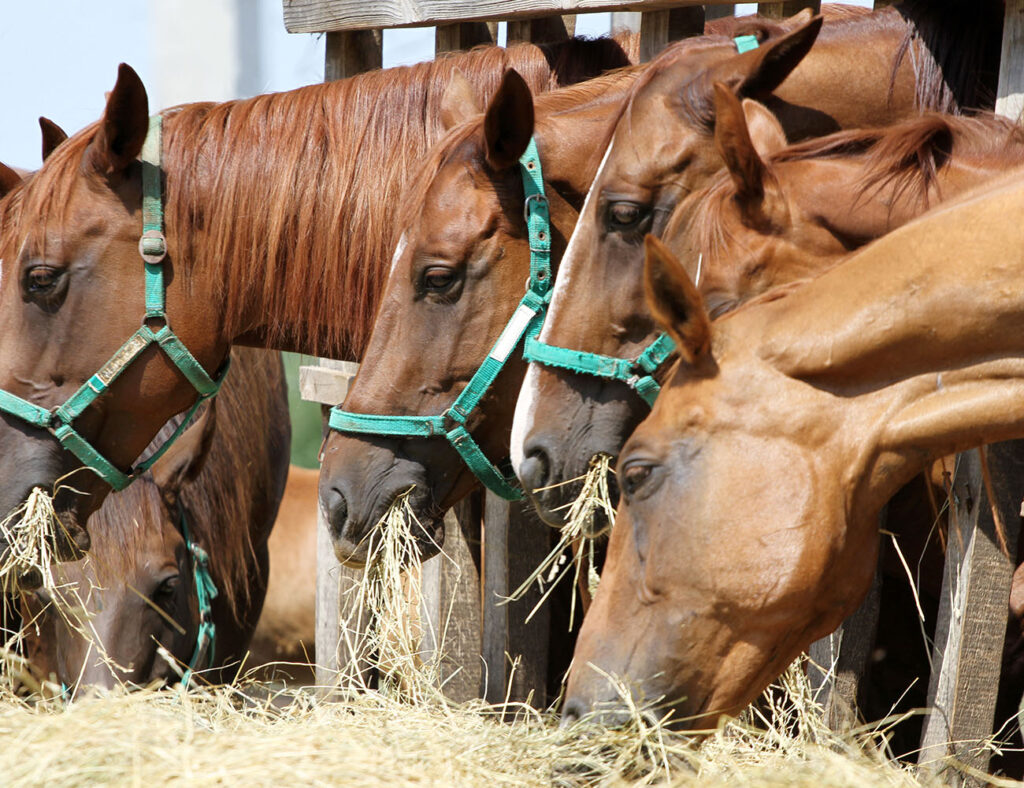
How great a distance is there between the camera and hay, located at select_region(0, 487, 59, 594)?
3.01 metres

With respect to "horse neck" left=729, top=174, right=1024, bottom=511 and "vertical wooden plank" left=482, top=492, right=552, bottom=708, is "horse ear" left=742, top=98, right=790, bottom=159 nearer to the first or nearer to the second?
"horse neck" left=729, top=174, right=1024, bottom=511

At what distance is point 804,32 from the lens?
2.30 m

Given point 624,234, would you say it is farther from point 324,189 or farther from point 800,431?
point 324,189

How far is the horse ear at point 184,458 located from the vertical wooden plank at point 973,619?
2.45 meters

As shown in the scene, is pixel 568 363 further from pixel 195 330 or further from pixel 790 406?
pixel 195 330

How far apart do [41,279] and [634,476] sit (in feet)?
6.23

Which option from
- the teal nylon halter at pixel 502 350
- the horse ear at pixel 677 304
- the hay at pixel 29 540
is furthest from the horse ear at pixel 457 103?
the hay at pixel 29 540

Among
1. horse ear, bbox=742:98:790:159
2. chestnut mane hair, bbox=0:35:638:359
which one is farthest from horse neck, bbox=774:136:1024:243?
chestnut mane hair, bbox=0:35:638:359

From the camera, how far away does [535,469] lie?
2.37m

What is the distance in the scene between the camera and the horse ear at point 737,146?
2045 millimetres

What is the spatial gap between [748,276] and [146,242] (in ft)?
5.73

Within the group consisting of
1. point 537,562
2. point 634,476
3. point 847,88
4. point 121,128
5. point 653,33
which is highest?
point 653,33

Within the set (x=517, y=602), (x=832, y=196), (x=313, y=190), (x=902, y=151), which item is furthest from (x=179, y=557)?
(x=902, y=151)

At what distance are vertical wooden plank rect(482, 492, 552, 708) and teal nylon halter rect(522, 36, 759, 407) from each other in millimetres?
1215
